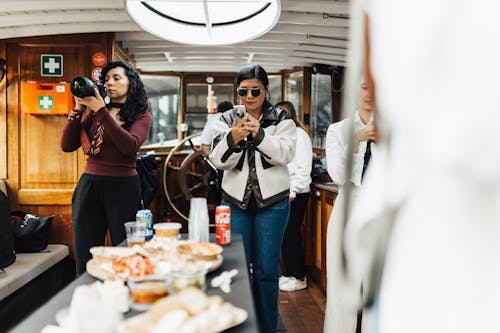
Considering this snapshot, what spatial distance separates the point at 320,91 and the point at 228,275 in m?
4.13

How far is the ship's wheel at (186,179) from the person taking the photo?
478 centimetres

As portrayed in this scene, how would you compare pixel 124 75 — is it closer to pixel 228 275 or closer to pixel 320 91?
pixel 228 275

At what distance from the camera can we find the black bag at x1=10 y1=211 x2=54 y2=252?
3.14m

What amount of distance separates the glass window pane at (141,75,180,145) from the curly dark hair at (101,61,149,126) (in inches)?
138

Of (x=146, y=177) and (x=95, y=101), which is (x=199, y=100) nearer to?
(x=146, y=177)

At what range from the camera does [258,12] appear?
377cm

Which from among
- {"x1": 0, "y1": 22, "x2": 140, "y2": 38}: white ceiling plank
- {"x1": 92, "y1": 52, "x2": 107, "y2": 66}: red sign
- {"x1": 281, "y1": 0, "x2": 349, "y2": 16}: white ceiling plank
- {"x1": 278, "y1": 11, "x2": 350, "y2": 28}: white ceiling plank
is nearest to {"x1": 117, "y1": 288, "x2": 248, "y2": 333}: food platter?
{"x1": 281, "y1": 0, "x2": 349, "y2": 16}: white ceiling plank

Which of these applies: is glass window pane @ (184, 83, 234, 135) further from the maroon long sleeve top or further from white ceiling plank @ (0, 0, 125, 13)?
the maroon long sleeve top

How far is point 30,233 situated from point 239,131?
6.01 ft

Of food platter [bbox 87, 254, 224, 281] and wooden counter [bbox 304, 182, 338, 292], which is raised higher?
food platter [bbox 87, 254, 224, 281]

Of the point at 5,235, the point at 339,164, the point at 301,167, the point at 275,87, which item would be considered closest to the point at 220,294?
the point at 339,164

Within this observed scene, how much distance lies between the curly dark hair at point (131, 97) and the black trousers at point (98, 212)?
0.33 m

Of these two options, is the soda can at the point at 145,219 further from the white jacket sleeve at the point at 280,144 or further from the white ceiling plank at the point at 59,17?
the white ceiling plank at the point at 59,17

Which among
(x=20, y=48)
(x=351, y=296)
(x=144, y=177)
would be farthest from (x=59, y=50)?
(x=351, y=296)
